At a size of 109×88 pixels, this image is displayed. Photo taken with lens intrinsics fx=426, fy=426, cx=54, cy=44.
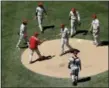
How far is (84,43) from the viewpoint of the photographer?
27.1 meters

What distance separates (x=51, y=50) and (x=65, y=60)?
1.63 m

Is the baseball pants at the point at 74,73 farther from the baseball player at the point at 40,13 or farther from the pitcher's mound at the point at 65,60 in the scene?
the baseball player at the point at 40,13

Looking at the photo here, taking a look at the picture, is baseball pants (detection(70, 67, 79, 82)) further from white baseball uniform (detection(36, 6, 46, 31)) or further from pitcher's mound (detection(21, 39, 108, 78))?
white baseball uniform (detection(36, 6, 46, 31))

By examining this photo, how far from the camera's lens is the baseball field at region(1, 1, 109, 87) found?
23188 mm

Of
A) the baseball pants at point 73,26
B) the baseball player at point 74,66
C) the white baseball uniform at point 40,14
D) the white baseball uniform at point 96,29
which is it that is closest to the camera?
the baseball player at point 74,66

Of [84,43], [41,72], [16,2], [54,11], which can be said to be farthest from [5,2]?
[41,72]

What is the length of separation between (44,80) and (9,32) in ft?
22.8

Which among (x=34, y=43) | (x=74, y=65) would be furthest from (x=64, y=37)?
(x=74, y=65)

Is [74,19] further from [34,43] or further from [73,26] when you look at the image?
[34,43]

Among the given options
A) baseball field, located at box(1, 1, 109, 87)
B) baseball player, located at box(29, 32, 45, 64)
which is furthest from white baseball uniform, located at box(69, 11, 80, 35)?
baseball player, located at box(29, 32, 45, 64)

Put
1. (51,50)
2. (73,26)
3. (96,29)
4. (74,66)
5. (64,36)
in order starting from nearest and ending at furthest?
1. (74,66)
2. (64,36)
3. (96,29)
4. (51,50)
5. (73,26)

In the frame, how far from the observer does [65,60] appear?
82.1 ft

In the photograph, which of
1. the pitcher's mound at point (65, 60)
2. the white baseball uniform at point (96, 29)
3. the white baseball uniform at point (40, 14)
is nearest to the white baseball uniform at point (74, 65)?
the pitcher's mound at point (65, 60)

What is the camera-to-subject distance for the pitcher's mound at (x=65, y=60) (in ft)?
78.2
